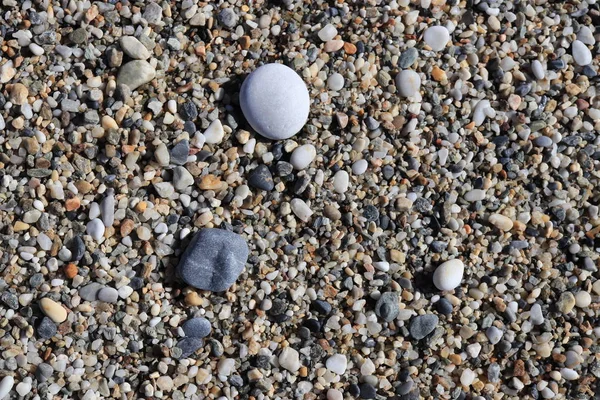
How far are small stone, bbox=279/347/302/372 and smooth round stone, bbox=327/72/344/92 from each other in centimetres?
69

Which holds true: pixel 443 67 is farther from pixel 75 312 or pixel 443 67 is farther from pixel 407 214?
pixel 75 312

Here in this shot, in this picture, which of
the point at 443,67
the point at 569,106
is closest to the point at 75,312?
the point at 443,67

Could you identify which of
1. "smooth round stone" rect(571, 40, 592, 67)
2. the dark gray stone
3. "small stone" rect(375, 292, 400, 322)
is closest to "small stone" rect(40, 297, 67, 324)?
the dark gray stone

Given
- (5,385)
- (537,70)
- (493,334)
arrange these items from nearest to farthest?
1. (5,385)
2. (493,334)
3. (537,70)

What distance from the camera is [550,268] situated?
2051 millimetres

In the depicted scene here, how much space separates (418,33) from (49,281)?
3.84ft

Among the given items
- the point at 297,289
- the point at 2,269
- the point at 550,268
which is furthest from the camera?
the point at 550,268

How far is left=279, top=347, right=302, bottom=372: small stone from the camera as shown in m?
1.90

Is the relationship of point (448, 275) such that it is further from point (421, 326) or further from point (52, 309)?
point (52, 309)

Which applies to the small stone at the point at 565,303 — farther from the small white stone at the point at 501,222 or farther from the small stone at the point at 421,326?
the small stone at the point at 421,326

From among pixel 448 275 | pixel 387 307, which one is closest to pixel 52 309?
pixel 387 307

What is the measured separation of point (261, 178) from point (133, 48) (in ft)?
1.51

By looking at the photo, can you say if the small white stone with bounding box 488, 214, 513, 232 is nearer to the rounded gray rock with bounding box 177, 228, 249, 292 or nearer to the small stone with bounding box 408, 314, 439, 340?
the small stone with bounding box 408, 314, 439, 340

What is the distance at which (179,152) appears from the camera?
1889mm
